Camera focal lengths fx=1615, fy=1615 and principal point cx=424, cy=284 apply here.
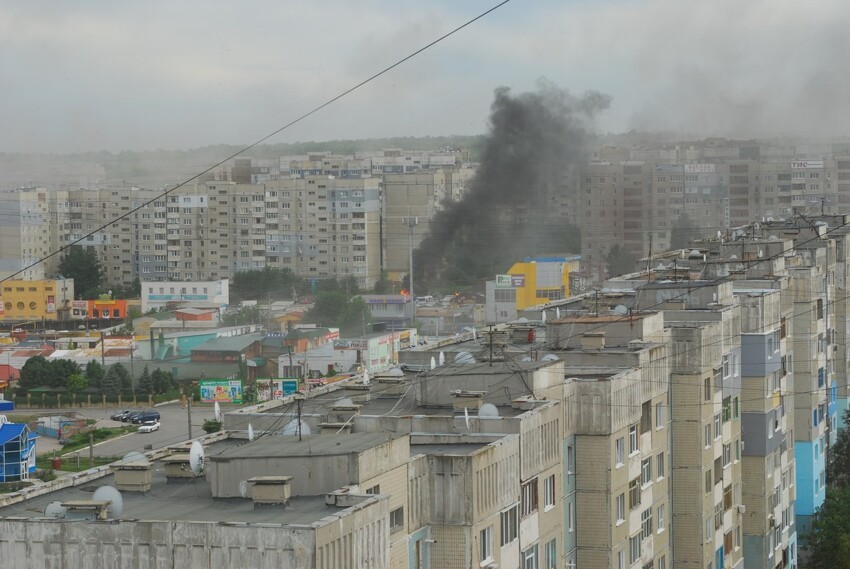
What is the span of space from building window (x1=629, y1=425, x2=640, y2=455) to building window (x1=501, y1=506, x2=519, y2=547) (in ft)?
5.43

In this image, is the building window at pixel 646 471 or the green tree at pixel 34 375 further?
the green tree at pixel 34 375

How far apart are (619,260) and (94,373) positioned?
1430 centimetres

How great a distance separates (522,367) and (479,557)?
164 centimetres

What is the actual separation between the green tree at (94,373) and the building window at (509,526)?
82.4ft

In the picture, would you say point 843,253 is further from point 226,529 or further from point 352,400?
point 226,529

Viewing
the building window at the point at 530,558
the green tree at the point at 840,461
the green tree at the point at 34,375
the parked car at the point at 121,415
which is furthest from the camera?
the green tree at the point at 34,375

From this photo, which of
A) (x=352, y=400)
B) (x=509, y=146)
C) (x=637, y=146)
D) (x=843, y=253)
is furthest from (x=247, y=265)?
(x=352, y=400)

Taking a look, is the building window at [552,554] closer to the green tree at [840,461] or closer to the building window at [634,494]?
the building window at [634,494]

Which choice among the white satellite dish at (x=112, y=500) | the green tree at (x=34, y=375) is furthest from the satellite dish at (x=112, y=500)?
the green tree at (x=34, y=375)

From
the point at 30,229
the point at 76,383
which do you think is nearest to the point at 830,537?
the point at 76,383

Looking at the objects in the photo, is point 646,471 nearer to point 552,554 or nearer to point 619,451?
point 619,451

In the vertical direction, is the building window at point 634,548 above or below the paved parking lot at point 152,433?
above

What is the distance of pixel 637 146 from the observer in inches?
1713

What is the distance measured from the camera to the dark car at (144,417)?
2491 cm
